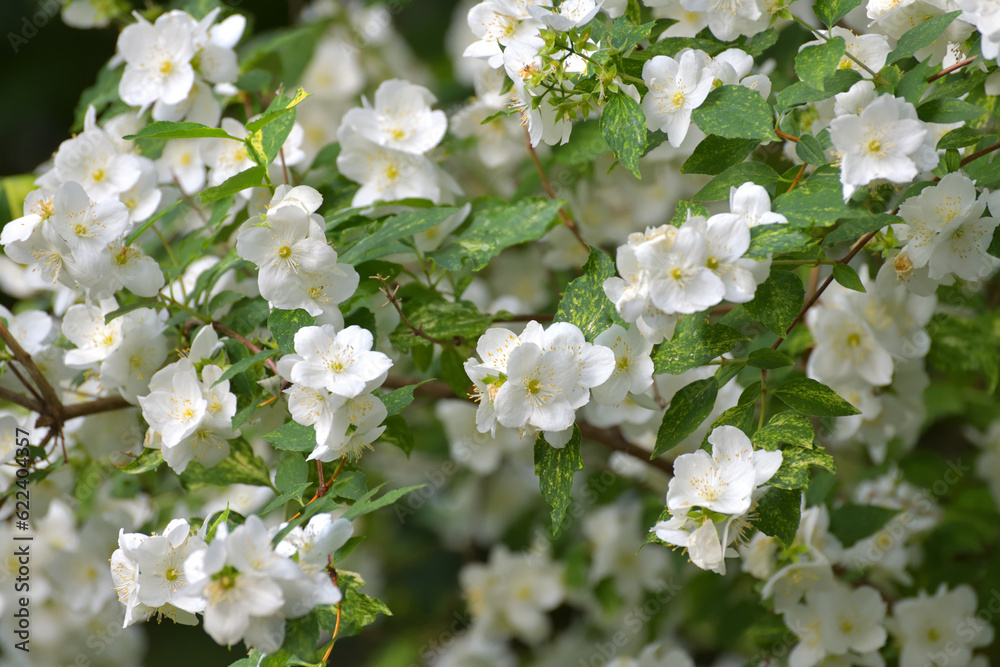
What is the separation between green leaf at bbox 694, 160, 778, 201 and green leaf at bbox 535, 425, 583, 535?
347 millimetres

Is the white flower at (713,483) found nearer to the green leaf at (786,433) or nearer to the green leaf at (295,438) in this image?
the green leaf at (786,433)

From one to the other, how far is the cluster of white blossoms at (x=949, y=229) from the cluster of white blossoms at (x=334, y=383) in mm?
688

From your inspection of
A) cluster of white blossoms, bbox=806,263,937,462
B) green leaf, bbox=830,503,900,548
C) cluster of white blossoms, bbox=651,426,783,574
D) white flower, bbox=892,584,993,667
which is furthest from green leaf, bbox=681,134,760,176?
white flower, bbox=892,584,993,667

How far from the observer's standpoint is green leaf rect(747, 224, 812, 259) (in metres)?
0.93

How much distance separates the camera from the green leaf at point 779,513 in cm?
102

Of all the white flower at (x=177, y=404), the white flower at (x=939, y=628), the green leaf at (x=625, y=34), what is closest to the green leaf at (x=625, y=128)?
the green leaf at (x=625, y=34)

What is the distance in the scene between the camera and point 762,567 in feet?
4.78

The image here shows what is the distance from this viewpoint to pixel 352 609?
979mm

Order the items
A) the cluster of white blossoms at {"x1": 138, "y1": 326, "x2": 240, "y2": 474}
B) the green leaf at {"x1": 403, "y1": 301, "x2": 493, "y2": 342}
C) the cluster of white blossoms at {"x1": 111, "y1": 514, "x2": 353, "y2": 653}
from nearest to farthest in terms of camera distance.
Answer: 1. the cluster of white blossoms at {"x1": 111, "y1": 514, "x2": 353, "y2": 653}
2. the cluster of white blossoms at {"x1": 138, "y1": 326, "x2": 240, "y2": 474}
3. the green leaf at {"x1": 403, "y1": 301, "x2": 493, "y2": 342}

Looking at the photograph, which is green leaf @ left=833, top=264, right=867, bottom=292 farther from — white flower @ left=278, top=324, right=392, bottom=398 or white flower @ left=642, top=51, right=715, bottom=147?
white flower @ left=278, top=324, right=392, bottom=398

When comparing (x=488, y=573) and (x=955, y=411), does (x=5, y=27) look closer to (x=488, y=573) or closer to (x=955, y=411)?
(x=488, y=573)

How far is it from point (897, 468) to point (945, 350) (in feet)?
1.37

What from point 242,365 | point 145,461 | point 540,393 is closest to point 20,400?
point 145,461

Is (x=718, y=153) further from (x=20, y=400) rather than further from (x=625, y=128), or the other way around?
(x=20, y=400)
